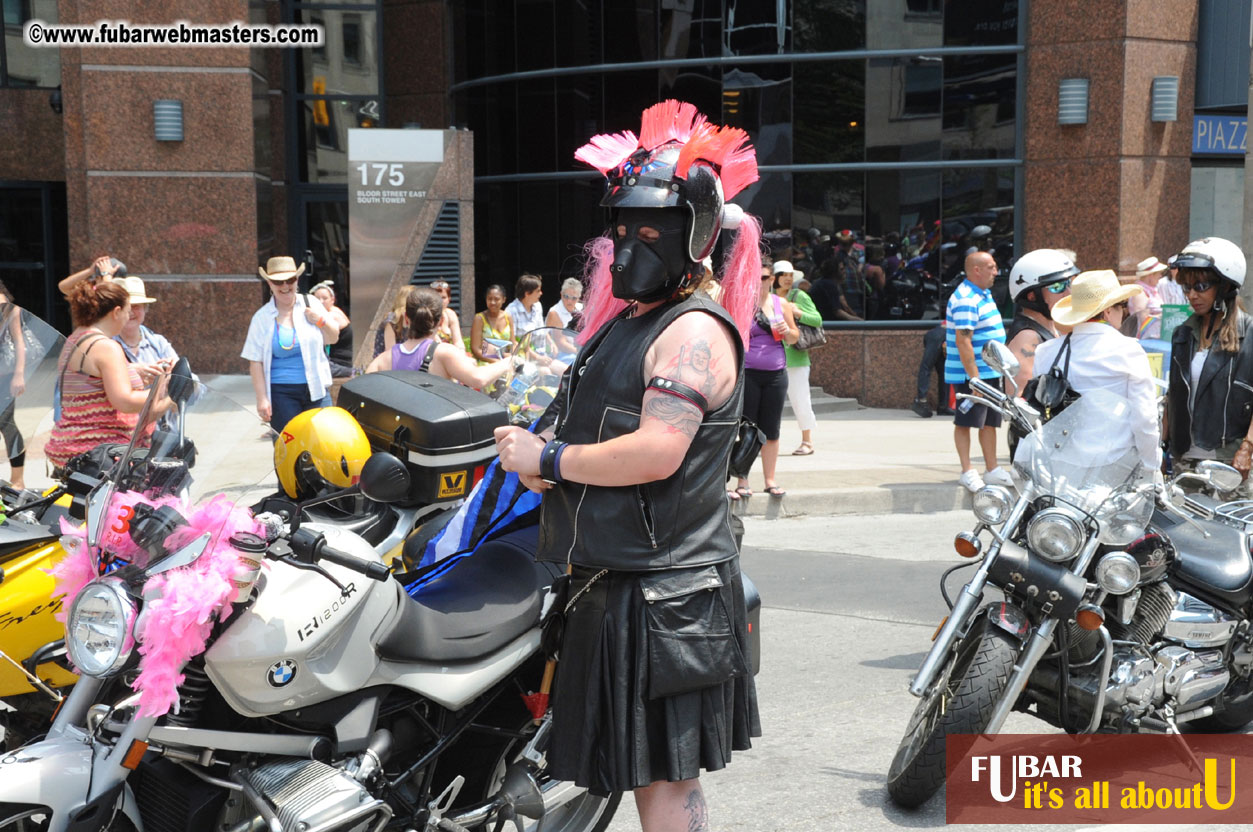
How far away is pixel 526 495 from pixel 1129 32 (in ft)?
43.0

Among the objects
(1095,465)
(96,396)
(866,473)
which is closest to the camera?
(1095,465)

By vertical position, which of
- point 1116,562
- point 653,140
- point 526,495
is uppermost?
point 653,140

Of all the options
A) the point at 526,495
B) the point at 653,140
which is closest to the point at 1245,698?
the point at 526,495

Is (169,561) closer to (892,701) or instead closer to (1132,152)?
(892,701)

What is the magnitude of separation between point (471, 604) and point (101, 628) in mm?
913

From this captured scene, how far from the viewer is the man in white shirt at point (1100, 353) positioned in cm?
438

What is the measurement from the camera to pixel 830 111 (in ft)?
51.2

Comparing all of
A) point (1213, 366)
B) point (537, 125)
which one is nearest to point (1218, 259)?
point (1213, 366)

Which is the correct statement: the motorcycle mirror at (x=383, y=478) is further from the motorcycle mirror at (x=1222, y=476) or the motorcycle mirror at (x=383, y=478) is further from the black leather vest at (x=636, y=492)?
the motorcycle mirror at (x=1222, y=476)

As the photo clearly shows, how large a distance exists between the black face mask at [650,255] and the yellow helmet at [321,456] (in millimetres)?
1855

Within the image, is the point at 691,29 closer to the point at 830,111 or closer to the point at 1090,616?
the point at 830,111

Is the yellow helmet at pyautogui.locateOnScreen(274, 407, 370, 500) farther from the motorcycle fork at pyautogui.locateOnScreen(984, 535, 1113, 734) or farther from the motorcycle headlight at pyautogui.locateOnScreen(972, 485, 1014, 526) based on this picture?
the motorcycle fork at pyautogui.locateOnScreen(984, 535, 1113, 734)

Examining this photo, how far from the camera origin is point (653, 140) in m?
3.14

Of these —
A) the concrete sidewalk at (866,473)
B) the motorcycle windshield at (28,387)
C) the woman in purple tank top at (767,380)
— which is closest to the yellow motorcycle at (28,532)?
the motorcycle windshield at (28,387)
